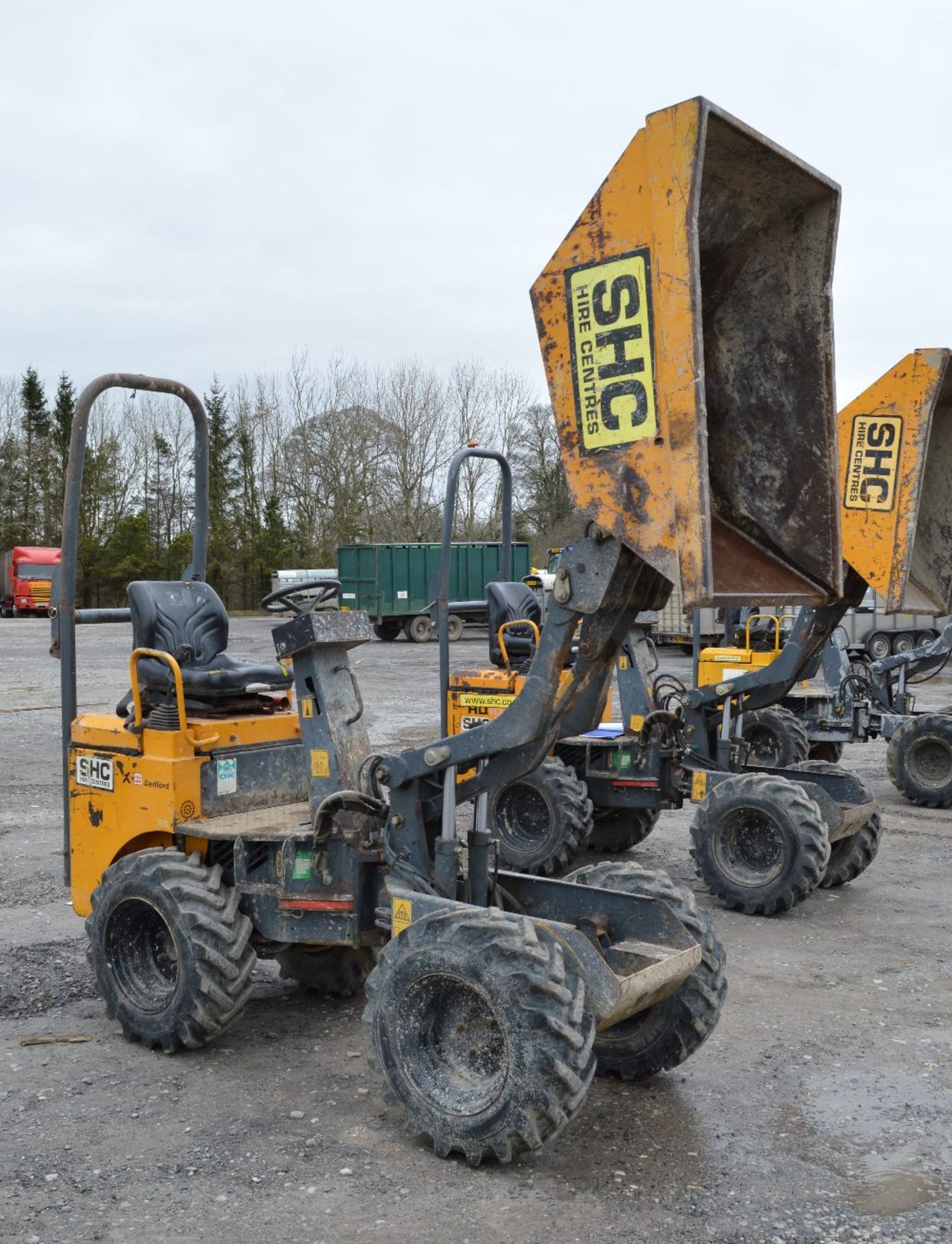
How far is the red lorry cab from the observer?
41531 millimetres

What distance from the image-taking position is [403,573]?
100 feet

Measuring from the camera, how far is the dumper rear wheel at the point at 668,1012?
4441mm

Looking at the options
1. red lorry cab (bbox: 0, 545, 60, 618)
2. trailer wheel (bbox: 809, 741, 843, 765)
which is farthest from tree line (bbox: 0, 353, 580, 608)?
trailer wheel (bbox: 809, 741, 843, 765)

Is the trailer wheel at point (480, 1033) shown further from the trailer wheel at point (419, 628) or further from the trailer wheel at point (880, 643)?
the trailer wheel at point (419, 628)

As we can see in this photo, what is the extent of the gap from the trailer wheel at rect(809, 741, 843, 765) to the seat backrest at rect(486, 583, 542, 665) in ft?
12.2

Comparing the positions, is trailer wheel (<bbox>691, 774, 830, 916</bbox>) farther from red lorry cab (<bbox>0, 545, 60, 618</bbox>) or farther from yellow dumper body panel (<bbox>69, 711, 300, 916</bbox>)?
red lorry cab (<bbox>0, 545, 60, 618</bbox>)

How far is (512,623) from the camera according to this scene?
8875mm

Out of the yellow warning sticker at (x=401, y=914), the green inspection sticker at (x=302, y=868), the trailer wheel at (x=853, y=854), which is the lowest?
the trailer wheel at (x=853, y=854)

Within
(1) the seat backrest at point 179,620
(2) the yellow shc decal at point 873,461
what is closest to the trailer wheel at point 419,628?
(2) the yellow shc decal at point 873,461

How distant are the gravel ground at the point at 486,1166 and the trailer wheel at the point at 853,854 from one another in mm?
1099

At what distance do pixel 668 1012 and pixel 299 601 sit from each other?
7.94 ft

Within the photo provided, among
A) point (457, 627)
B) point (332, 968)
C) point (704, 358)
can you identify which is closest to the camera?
point (704, 358)

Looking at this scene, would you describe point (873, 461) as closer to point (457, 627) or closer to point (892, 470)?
point (892, 470)

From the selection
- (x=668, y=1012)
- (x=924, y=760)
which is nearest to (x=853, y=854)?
(x=924, y=760)
